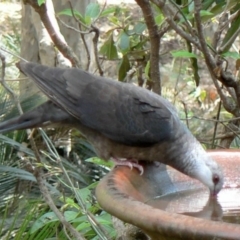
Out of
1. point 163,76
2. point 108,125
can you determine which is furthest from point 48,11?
point 163,76

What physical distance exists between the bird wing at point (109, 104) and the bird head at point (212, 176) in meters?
0.36

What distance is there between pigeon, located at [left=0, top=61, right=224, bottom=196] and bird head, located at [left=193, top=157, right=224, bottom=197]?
0.67 feet

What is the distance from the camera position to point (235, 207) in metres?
2.19

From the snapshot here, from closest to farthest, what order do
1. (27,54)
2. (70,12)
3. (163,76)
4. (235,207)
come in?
(235,207), (70,12), (27,54), (163,76)

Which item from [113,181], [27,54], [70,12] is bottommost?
[27,54]

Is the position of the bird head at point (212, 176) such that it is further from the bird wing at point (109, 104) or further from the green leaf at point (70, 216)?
the green leaf at point (70, 216)

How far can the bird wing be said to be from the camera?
2.88 m

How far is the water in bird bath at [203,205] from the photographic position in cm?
208

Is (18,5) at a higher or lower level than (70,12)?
lower

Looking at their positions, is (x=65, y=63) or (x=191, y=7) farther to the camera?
(x=65, y=63)

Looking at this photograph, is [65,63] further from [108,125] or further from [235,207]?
[235,207]

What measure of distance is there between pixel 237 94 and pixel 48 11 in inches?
39.6

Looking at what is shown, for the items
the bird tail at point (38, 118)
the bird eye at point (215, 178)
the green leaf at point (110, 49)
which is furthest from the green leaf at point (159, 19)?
the bird eye at point (215, 178)

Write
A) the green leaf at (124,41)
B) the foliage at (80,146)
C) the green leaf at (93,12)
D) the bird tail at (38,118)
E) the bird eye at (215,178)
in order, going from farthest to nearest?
1. the green leaf at (124,41)
2. the green leaf at (93,12)
3. the bird tail at (38,118)
4. the foliage at (80,146)
5. the bird eye at (215,178)
